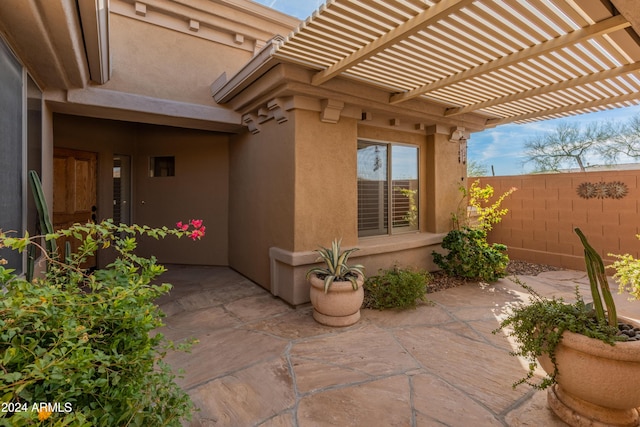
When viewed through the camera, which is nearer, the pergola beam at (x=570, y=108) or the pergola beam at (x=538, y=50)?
the pergola beam at (x=538, y=50)

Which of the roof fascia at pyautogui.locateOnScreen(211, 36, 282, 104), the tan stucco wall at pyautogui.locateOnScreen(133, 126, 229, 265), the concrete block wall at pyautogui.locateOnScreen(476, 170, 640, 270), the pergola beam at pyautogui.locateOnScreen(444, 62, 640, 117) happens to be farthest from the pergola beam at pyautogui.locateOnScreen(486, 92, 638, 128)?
the tan stucco wall at pyautogui.locateOnScreen(133, 126, 229, 265)

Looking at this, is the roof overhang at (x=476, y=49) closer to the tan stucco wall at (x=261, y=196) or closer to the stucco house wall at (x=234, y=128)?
the stucco house wall at (x=234, y=128)

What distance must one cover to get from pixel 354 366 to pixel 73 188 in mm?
5440

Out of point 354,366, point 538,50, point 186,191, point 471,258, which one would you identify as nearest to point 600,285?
point 354,366

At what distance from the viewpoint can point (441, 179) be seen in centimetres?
565

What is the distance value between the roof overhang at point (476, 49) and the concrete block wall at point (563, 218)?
77.7 inches

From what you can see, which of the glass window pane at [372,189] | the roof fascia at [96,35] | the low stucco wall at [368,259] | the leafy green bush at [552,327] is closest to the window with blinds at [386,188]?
the glass window pane at [372,189]

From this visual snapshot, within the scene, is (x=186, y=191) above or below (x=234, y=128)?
below

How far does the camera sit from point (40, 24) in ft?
7.54

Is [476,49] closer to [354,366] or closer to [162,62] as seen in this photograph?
[354,366]

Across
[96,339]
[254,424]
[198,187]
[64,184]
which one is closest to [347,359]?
[254,424]

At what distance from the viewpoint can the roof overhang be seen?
2418 millimetres

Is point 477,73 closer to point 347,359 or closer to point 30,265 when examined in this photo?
point 347,359

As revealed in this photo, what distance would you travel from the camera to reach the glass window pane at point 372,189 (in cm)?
496
